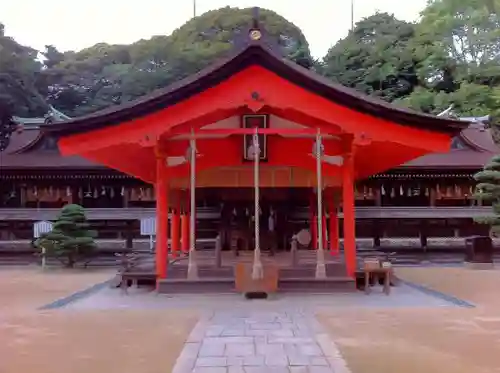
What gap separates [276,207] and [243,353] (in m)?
12.4

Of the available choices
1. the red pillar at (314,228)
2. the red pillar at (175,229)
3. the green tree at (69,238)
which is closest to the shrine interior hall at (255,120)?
the red pillar at (175,229)

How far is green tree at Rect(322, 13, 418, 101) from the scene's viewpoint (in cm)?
4409

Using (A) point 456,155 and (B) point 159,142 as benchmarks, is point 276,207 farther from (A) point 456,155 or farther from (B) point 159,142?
(A) point 456,155

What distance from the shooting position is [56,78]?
155 ft

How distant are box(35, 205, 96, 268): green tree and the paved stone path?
14071mm

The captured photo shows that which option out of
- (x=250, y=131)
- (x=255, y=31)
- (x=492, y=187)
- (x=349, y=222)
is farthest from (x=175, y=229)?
(x=492, y=187)

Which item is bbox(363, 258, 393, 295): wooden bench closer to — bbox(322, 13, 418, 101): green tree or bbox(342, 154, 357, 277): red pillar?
bbox(342, 154, 357, 277): red pillar

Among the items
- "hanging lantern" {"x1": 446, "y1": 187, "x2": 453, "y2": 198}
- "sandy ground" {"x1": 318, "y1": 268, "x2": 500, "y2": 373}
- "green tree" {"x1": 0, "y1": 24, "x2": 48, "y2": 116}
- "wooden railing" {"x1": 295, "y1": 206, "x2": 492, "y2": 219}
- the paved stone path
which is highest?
"green tree" {"x1": 0, "y1": 24, "x2": 48, "y2": 116}

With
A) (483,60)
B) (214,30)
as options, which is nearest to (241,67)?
(483,60)

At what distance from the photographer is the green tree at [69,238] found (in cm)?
2128

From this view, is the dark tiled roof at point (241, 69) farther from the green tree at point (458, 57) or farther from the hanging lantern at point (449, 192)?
the green tree at point (458, 57)

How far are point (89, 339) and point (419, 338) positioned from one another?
4.20 metres

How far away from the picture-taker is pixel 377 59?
151 feet

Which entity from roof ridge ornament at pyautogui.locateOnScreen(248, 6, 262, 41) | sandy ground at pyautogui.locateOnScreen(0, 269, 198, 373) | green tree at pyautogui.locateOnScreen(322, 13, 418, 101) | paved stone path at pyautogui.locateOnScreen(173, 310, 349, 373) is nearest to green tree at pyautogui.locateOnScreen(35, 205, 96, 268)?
sandy ground at pyautogui.locateOnScreen(0, 269, 198, 373)
